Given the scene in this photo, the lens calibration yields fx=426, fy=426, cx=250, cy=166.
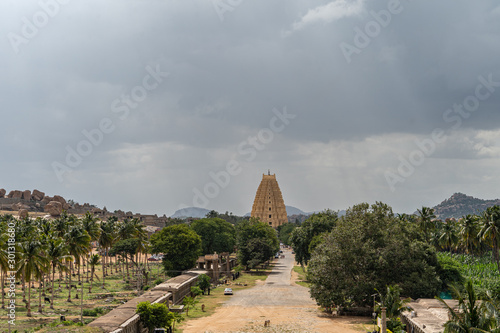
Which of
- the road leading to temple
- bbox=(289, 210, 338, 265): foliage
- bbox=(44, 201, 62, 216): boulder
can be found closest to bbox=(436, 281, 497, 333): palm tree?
the road leading to temple

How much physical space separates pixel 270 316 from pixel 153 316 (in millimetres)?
14287

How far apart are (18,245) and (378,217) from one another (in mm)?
39088

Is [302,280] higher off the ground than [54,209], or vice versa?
[54,209]

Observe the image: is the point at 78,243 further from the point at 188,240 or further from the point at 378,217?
the point at 378,217

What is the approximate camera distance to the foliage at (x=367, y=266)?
45344mm

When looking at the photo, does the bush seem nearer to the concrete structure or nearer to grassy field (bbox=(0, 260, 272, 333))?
grassy field (bbox=(0, 260, 272, 333))

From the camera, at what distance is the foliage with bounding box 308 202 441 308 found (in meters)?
45.3

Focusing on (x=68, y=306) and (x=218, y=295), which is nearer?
(x=68, y=306)

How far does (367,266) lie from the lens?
4628 cm

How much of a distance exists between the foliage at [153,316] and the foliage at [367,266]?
56.6 feet

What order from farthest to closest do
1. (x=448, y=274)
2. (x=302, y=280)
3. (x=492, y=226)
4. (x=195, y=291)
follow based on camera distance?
(x=302, y=280), (x=492, y=226), (x=195, y=291), (x=448, y=274)

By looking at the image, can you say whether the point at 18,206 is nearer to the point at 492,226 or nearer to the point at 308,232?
the point at 308,232

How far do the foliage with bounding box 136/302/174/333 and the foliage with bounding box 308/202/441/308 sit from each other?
17257mm

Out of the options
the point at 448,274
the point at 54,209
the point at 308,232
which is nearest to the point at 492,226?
the point at 448,274
